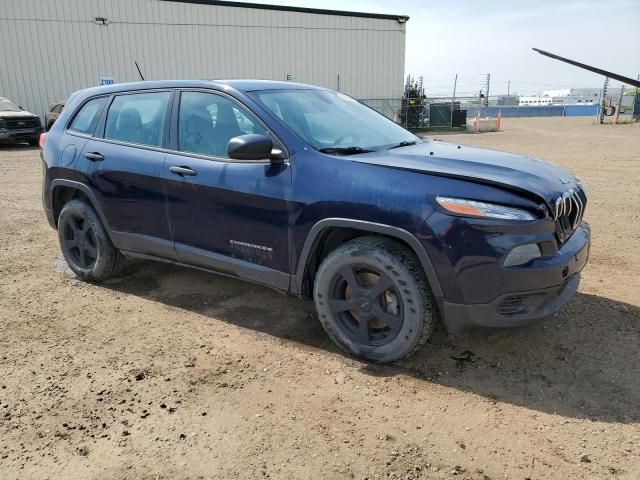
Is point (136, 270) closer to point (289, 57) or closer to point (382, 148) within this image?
point (382, 148)

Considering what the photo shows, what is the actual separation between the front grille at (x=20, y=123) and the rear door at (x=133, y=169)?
50.0 feet

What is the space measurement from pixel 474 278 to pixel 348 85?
27040mm

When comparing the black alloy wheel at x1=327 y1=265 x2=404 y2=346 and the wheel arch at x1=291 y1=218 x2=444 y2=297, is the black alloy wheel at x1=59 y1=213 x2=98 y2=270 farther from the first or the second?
the black alloy wheel at x1=327 y1=265 x2=404 y2=346

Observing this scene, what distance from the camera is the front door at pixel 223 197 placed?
137 inches

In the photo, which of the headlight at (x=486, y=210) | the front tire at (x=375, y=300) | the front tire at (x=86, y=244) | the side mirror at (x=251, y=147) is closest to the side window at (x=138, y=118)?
the front tire at (x=86, y=244)

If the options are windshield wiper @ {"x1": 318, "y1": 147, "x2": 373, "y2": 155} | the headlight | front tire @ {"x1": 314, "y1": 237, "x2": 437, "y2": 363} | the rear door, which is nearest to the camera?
the headlight

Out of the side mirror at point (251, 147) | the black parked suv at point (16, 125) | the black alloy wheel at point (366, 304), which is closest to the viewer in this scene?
the black alloy wheel at point (366, 304)

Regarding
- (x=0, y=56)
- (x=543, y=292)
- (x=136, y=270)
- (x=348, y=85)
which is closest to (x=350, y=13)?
(x=348, y=85)

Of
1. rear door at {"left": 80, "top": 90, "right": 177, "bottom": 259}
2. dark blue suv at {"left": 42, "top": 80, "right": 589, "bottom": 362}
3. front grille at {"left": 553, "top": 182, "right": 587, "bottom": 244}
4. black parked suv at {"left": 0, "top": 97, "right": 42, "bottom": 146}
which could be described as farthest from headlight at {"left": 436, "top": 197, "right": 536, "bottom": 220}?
black parked suv at {"left": 0, "top": 97, "right": 42, "bottom": 146}

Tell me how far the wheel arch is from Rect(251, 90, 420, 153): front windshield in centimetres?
57

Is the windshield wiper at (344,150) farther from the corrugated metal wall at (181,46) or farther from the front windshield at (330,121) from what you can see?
the corrugated metal wall at (181,46)

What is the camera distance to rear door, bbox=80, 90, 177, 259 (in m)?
4.09

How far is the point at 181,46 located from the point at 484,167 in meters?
24.4

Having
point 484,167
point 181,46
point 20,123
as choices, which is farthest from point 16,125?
point 484,167
